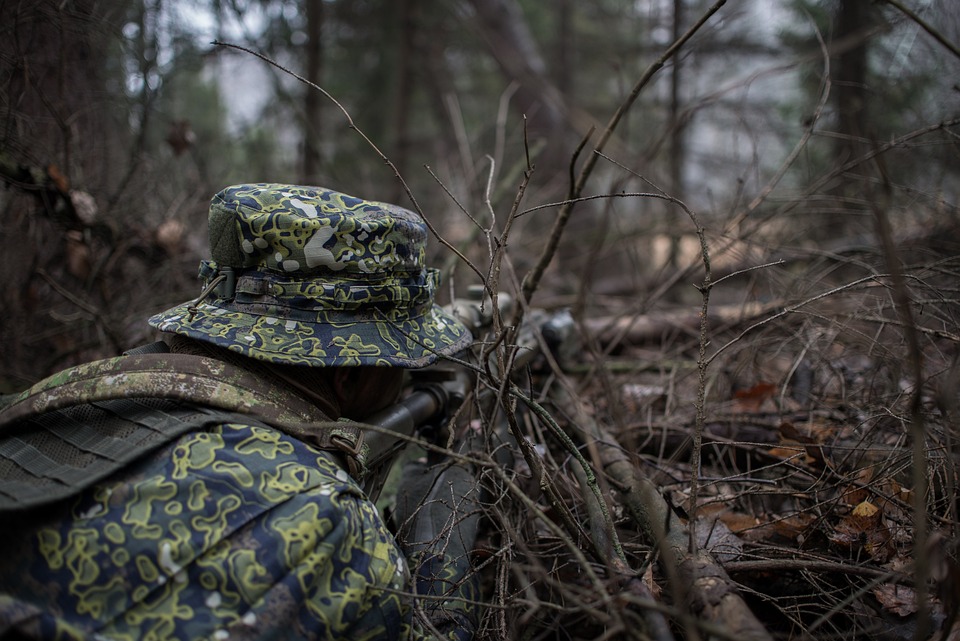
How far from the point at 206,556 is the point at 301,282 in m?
0.74

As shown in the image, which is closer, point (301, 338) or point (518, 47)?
point (301, 338)

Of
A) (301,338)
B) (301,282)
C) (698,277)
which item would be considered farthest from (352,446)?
(698,277)

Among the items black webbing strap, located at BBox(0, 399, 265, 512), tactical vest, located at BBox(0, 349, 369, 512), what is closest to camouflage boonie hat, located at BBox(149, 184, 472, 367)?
tactical vest, located at BBox(0, 349, 369, 512)

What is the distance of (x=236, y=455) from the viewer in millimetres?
1476

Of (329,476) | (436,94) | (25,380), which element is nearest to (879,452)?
(329,476)

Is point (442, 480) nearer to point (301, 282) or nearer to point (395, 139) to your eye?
point (301, 282)

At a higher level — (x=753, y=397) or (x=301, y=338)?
(x=301, y=338)

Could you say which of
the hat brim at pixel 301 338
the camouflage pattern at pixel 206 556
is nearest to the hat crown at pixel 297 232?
the hat brim at pixel 301 338

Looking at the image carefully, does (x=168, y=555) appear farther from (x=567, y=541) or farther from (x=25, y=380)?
(x=25, y=380)

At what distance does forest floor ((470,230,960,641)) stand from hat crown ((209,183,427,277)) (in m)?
0.79

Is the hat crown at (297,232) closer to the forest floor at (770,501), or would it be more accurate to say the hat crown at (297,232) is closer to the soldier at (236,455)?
the soldier at (236,455)

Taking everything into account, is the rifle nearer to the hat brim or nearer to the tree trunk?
the hat brim

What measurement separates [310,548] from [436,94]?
28.5 feet

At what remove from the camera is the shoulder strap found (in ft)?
5.03
